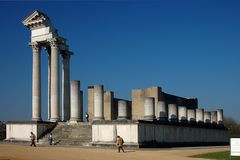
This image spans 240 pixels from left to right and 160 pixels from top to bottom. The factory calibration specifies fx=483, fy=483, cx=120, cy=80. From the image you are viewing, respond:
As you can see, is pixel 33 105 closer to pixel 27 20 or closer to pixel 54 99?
pixel 54 99

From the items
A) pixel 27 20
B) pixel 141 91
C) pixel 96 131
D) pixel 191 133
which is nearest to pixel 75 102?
pixel 96 131

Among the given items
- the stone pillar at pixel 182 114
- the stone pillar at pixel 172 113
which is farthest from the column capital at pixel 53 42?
the stone pillar at pixel 182 114

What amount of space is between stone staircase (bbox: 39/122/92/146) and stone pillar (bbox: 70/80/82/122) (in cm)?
100

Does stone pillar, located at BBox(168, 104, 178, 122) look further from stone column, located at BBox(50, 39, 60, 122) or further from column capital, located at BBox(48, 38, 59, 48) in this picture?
column capital, located at BBox(48, 38, 59, 48)

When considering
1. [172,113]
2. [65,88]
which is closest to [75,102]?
[65,88]

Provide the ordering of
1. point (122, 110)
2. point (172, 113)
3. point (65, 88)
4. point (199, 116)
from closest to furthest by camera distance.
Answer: point (122, 110) < point (65, 88) < point (172, 113) < point (199, 116)

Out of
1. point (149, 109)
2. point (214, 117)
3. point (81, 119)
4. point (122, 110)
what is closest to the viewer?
point (122, 110)

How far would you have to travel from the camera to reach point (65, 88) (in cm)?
5341

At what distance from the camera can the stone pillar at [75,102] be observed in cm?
4762

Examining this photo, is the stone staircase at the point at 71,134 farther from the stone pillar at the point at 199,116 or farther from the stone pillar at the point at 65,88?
the stone pillar at the point at 199,116

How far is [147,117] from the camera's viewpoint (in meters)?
45.9

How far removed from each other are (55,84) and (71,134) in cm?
727

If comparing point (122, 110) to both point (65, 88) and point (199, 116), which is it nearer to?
point (65, 88)

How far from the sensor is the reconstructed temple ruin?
137 feet
